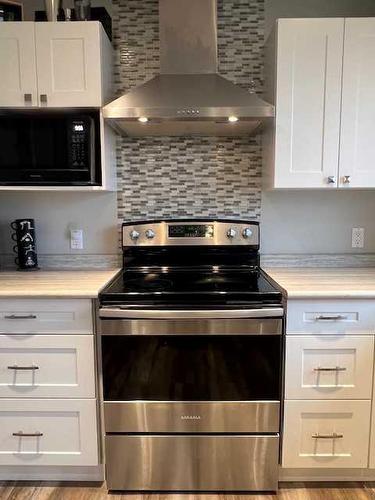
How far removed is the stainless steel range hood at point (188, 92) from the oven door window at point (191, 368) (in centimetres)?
103

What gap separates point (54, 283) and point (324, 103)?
5.27ft

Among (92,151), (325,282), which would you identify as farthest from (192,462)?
(92,151)

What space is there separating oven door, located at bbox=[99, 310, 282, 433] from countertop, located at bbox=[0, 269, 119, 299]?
191mm

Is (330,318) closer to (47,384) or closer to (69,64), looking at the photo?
(47,384)

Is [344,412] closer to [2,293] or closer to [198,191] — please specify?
[198,191]

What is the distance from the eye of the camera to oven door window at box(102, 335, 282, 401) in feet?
5.56

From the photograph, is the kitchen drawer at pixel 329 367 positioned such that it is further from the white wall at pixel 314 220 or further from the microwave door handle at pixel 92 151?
the microwave door handle at pixel 92 151

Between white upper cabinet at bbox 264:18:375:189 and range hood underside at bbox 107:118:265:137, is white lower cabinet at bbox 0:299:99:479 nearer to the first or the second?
range hood underside at bbox 107:118:265:137

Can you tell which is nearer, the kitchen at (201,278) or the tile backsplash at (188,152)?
the kitchen at (201,278)

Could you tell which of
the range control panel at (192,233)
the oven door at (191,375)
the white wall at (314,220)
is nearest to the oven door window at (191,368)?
the oven door at (191,375)

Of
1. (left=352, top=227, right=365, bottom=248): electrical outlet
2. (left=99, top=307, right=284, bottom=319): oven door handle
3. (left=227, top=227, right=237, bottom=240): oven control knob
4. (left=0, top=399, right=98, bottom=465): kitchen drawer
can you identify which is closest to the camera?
(left=99, top=307, right=284, bottom=319): oven door handle

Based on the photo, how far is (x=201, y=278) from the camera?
80.7 inches

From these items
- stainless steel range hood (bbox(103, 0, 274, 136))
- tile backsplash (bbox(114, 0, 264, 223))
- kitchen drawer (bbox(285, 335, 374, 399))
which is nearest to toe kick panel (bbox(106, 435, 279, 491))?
kitchen drawer (bbox(285, 335, 374, 399))

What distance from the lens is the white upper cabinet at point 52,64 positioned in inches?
74.1
